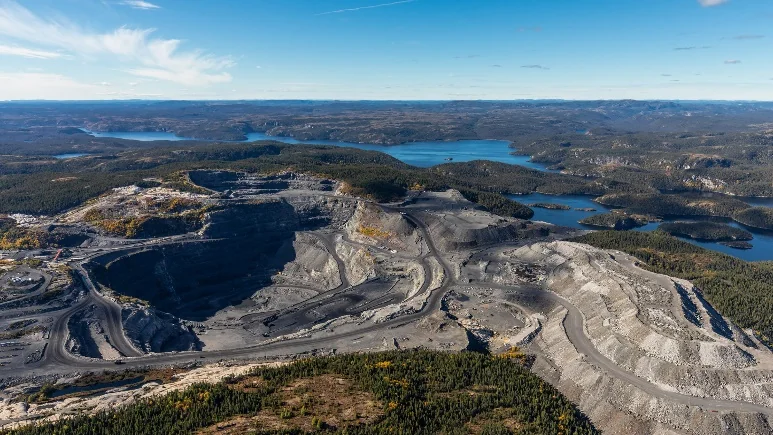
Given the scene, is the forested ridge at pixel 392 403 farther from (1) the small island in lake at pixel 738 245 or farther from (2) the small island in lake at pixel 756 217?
(2) the small island in lake at pixel 756 217

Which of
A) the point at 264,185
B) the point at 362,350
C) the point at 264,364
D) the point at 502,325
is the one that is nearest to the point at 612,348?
the point at 502,325

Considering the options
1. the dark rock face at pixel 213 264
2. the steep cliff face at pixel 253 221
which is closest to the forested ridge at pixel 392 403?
the dark rock face at pixel 213 264

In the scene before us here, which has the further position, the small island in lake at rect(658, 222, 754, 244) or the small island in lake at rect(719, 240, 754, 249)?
the small island in lake at rect(658, 222, 754, 244)

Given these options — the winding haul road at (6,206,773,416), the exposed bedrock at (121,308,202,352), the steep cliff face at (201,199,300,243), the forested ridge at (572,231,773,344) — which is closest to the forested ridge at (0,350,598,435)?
the winding haul road at (6,206,773,416)

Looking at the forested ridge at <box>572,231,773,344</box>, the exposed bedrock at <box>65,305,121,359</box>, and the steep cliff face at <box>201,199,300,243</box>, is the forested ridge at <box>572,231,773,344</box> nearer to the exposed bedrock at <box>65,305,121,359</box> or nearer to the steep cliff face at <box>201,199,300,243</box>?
the steep cliff face at <box>201,199,300,243</box>

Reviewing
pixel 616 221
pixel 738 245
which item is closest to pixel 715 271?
pixel 738 245

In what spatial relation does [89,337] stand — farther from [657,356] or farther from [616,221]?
[616,221]
